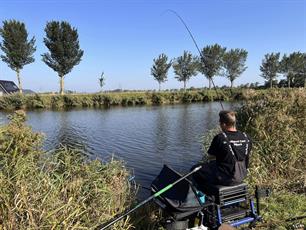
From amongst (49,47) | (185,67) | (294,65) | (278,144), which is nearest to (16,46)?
(49,47)

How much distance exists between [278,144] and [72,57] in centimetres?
4272

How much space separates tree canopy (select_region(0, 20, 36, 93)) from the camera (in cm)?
4247

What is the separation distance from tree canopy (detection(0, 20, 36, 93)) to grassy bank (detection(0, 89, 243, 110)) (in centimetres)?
662

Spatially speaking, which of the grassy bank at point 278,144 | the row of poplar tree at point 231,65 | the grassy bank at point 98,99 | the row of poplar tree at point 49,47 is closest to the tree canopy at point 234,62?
the row of poplar tree at point 231,65

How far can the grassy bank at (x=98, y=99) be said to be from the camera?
1457 inches

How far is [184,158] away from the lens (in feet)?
38.5

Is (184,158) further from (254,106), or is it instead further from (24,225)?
(24,225)

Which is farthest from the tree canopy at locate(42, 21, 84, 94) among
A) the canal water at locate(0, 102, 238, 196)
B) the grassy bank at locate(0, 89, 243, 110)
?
the canal water at locate(0, 102, 238, 196)

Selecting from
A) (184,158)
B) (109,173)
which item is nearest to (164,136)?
(184,158)

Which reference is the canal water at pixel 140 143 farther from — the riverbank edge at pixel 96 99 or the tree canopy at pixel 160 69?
the tree canopy at pixel 160 69

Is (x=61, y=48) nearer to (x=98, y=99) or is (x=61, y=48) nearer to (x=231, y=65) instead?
(x=98, y=99)

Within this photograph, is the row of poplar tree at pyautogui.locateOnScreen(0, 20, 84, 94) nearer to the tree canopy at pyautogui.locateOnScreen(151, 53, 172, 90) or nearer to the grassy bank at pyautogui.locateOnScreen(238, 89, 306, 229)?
the tree canopy at pyautogui.locateOnScreen(151, 53, 172, 90)

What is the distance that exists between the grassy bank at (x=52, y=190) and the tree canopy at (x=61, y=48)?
4177 cm

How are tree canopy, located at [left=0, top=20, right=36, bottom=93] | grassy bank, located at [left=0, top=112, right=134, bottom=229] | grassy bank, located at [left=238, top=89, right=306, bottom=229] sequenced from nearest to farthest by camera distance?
1. grassy bank, located at [left=0, top=112, right=134, bottom=229]
2. grassy bank, located at [left=238, top=89, right=306, bottom=229]
3. tree canopy, located at [left=0, top=20, right=36, bottom=93]
